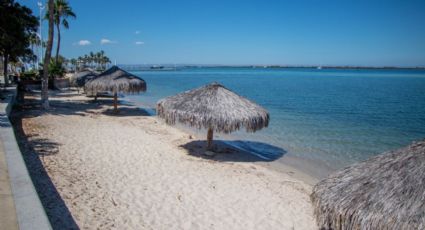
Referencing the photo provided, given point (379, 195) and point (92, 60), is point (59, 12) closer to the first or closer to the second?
point (379, 195)

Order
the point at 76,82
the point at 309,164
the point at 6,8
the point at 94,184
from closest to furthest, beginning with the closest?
the point at 94,184
the point at 309,164
the point at 6,8
the point at 76,82

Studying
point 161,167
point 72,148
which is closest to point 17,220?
point 161,167

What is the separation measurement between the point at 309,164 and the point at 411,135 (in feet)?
21.7

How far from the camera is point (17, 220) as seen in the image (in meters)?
3.56

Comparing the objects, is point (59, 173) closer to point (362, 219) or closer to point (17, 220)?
point (17, 220)

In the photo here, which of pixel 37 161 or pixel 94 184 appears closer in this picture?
pixel 94 184

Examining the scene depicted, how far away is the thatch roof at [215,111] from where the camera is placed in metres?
8.31

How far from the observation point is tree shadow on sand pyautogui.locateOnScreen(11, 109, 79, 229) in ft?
14.7

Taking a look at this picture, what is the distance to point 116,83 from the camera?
47.2 feet

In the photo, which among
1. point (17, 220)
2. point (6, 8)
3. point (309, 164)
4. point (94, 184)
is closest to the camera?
point (17, 220)

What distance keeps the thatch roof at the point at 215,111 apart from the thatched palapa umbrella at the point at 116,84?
18.8 feet

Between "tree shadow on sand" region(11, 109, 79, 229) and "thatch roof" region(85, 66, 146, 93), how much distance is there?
16.5 ft

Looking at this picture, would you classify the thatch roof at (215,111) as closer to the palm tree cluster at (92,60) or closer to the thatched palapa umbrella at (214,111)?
the thatched palapa umbrella at (214,111)

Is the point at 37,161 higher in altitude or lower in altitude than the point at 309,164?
higher
